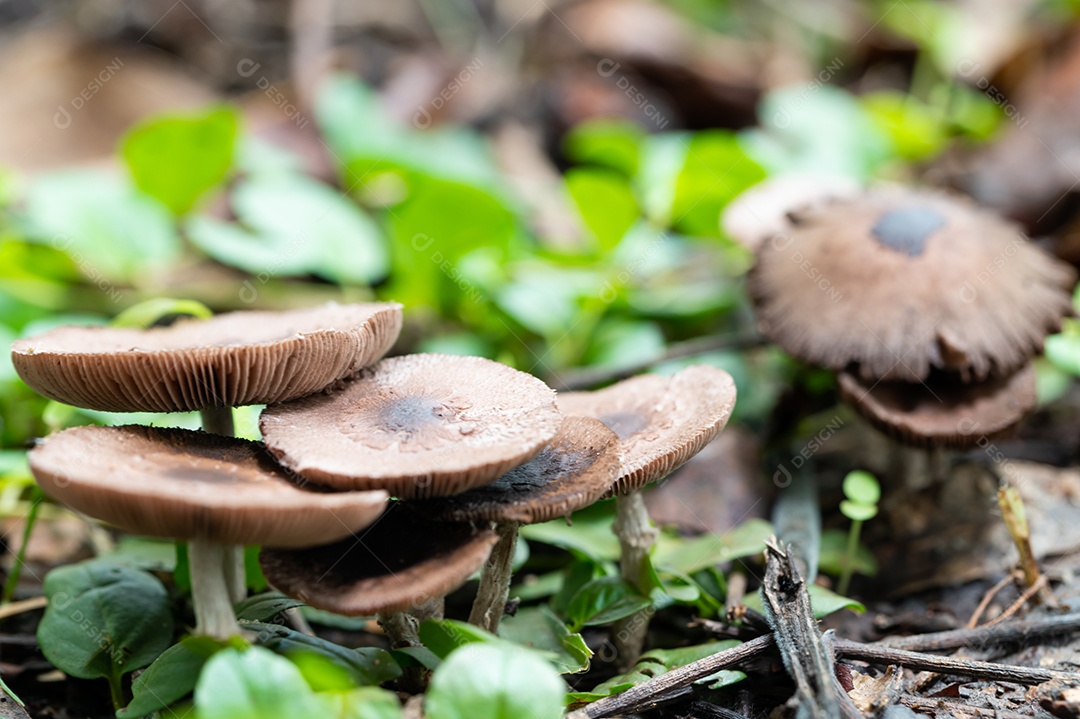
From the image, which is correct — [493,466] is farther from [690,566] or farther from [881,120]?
[881,120]

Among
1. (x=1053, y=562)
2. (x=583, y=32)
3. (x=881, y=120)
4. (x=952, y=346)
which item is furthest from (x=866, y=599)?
(x=583, y=32)

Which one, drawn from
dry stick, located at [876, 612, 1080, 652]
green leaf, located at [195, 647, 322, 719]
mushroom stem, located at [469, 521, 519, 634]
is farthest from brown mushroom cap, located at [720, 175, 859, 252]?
green leaf, located at [195, 647, 322, 719]

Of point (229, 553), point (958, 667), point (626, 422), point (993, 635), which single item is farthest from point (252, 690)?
point (993, 635)

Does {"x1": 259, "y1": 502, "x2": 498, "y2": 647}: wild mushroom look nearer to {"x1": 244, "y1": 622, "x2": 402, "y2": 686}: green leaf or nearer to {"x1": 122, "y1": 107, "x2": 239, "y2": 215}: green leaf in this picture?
{"x1": 244, "y1": 622, "x2": 402, "y2": 686}: green leaf

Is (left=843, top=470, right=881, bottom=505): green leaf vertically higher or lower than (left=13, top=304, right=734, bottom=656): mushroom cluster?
lower

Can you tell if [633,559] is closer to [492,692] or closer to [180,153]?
[492,692]

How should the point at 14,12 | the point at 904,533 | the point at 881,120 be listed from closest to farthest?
the point at 904,533 → the point at 881,120 → the point at 14,12
